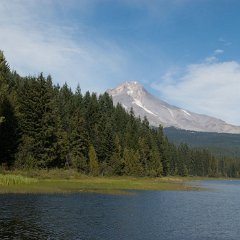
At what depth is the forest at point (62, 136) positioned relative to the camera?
84.4 meters

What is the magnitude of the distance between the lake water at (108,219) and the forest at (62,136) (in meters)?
24.5

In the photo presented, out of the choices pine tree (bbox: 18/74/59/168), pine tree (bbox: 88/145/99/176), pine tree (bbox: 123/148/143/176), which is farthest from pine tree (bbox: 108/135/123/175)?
pine tree (bbox: 18/74/59/168)

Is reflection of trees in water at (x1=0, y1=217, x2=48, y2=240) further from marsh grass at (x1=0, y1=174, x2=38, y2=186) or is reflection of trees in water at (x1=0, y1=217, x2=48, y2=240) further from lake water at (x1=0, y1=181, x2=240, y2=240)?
marsh grass at (x1=0, y1=174, x2=38, y2=186)

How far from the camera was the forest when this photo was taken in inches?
3324

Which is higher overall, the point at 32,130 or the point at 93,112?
the point at 93,112

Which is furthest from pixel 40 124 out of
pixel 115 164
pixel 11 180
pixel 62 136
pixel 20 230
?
pixel 20 230

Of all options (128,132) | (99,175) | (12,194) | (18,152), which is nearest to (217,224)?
(12,194)

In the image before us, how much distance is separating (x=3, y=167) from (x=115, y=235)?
51.6 meters

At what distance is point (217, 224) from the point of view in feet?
134

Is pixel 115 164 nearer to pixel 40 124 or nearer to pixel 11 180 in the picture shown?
pixel 40 124

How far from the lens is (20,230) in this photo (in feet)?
105

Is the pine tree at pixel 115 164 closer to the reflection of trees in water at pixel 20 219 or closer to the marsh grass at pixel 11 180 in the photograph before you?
the marsh grass at pixel 11 180

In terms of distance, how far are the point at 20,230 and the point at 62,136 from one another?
7128cm

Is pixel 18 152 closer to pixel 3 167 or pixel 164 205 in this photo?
pixel 3 167
